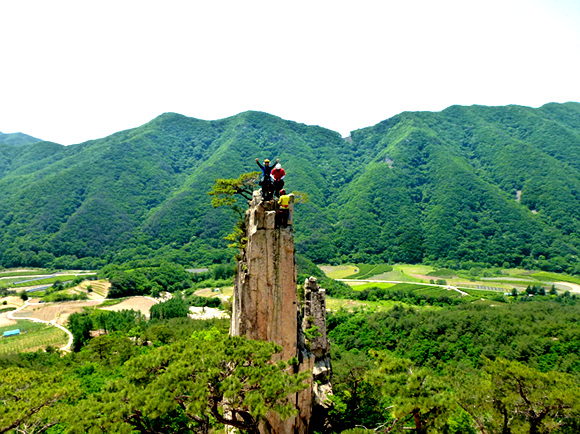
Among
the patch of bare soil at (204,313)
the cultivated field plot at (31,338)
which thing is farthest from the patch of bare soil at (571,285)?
the cultivated field plot at (31,338)

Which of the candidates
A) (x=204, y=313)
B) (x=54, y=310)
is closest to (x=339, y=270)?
(x=204, y=313)

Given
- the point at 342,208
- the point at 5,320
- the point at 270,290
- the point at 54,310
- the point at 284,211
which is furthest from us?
the point at 342,208

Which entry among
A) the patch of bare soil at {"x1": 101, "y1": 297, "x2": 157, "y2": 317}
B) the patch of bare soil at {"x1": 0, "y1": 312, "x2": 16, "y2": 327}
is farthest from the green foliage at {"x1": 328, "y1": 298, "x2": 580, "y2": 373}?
the patch of bare soil at {"x1": 0, "y1": 312, "x2": 16, "y2": 327}

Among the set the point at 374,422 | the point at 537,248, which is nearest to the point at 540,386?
the point at 374,422

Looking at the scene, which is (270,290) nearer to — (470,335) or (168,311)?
(470,335)

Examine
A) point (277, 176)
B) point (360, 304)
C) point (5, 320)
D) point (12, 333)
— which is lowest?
point (5, 320)

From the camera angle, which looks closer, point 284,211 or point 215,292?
point 284,211

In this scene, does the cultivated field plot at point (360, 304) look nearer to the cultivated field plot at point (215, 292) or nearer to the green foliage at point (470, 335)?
the green foliage at point (470, 335)

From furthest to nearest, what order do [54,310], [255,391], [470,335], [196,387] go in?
[54,310], [470,335], [255,391], [196,387]

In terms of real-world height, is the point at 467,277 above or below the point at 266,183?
below
